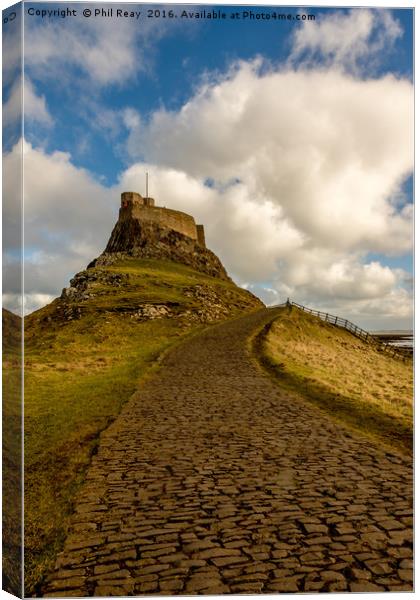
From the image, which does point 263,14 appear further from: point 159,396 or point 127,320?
point 127,320

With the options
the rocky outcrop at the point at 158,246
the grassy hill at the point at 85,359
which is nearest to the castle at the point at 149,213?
the rocky outcrop at the point at 158,246

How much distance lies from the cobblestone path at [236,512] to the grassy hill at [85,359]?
→ 47cm

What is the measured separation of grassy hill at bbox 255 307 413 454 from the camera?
1172cm

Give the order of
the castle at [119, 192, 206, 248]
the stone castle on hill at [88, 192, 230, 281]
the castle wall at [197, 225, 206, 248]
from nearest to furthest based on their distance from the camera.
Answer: the stone castle on hill at [88, 192, 230, 281], the castle at [119, 192, 206, 248], the castle wall at [197, 225, 206, 248]

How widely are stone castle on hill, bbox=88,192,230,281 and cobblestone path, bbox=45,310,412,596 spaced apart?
246ft

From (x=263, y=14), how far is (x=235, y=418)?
851cm

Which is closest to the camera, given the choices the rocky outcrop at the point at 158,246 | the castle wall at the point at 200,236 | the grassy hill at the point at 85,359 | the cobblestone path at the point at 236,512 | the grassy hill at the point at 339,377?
the cobblestone path at the point at 236,512

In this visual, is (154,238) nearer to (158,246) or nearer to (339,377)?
(158,246)

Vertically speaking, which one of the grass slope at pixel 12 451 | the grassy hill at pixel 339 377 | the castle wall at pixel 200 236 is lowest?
the grassy hill at pixel 339 377

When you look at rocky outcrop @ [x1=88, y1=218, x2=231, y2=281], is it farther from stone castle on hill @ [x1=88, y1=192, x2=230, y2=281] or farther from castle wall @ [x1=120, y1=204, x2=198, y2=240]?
castle wall @ [x1=120, y1=204, x2=198, y2=240]

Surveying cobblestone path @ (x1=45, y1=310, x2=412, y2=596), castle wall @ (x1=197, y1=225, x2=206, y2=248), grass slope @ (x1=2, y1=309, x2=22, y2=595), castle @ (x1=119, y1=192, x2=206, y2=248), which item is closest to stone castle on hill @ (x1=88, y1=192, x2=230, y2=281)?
castle @ (x1=119, y1=192, x2=206, y2=248)

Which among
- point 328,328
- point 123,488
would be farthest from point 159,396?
point 328,328

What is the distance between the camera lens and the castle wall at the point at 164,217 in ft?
297

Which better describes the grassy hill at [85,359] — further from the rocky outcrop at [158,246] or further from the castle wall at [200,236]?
the castle wall at [200,236]
